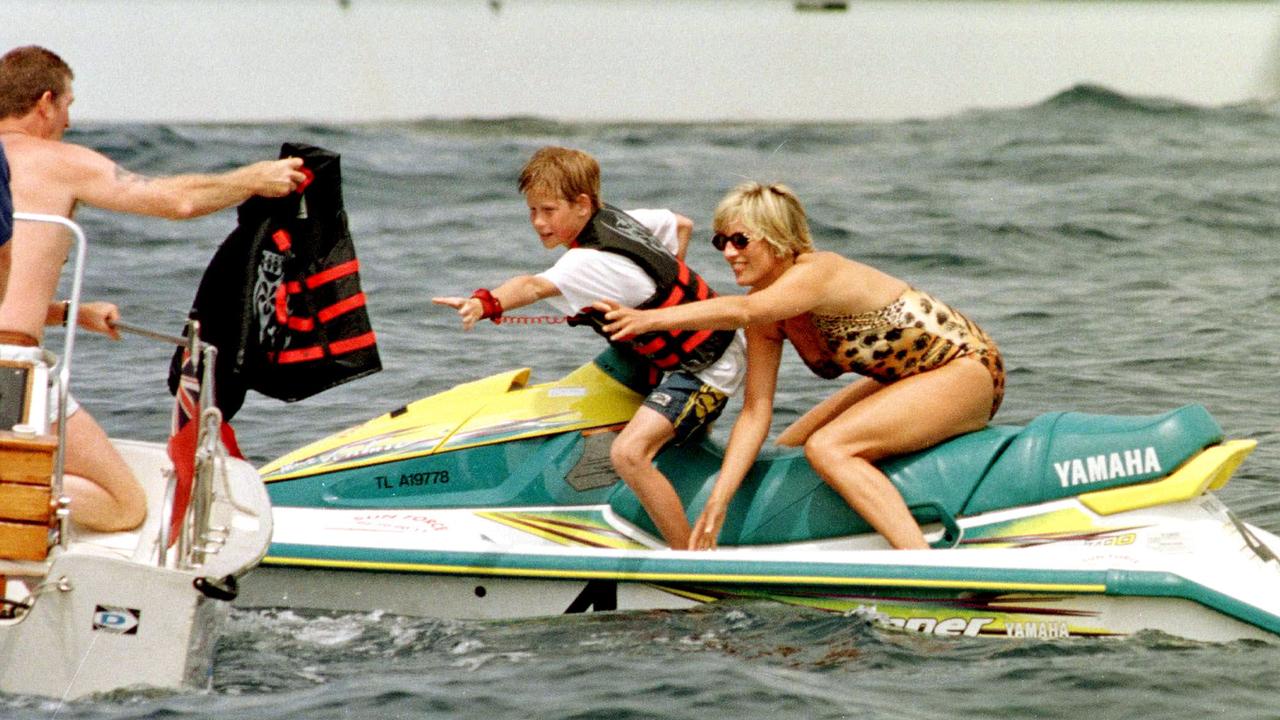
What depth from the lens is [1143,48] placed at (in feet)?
71.6

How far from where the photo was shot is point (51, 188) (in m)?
4.98

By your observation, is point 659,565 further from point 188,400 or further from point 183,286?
point 183,286

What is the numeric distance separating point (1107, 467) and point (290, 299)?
2.66 metres

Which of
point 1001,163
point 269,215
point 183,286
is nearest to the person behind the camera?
point 269,215

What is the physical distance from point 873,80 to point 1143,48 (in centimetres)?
357

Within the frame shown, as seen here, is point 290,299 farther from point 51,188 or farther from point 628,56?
point 628,56

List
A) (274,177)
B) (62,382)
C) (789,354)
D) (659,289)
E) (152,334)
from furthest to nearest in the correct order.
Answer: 1. (789,354)
2. (659,289)
3. (274,177)
4. (152,334)
5. (62,382)

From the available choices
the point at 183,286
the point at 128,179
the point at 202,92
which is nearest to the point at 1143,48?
the point at 202,92

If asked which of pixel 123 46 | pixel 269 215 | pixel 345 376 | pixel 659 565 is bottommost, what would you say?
pixel 659 565

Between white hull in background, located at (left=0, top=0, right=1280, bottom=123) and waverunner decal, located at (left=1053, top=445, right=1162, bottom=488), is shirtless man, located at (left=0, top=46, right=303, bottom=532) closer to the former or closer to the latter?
waverunner decal, located at (left=1053, top=445, right=1162, bottom=488)

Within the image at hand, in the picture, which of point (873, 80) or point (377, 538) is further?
point (873, 80)

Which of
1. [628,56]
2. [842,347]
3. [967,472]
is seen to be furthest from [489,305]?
[628,56]

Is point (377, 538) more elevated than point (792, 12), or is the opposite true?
point (792, 12)

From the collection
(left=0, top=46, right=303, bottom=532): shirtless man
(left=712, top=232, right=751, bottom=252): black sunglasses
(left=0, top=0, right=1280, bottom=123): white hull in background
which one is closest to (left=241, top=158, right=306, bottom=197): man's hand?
(left=0, top=46, right=303, bottom=532): shirtless man
